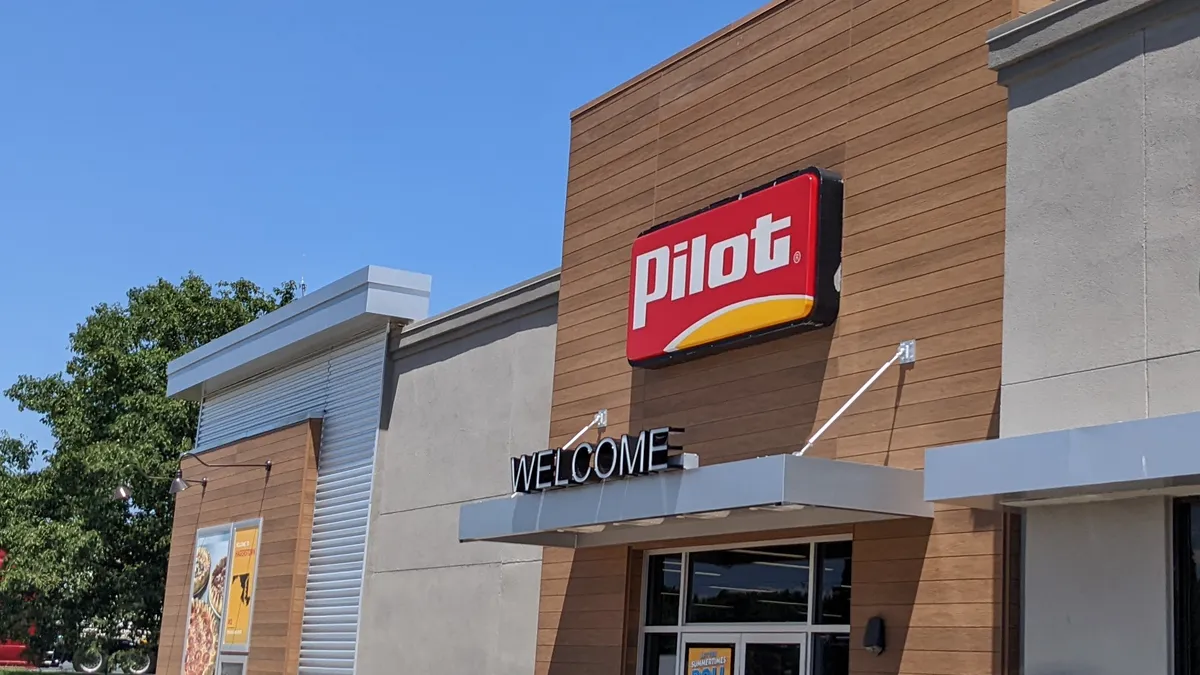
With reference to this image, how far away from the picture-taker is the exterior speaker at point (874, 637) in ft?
32.6

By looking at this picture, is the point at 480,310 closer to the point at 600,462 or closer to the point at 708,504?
the point at 600,462

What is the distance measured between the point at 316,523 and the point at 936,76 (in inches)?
498

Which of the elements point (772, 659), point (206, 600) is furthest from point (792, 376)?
point (206, 600)

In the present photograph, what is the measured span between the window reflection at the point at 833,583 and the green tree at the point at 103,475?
22285 millimetres

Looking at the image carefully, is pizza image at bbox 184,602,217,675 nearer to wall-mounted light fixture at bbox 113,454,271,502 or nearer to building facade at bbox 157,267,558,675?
building facade at bbox 157,267,558,675

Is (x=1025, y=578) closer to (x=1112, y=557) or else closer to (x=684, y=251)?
(x=1112, y=557)

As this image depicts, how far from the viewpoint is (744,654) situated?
1180cm

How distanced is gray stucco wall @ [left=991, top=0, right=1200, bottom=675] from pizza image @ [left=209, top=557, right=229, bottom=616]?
53.5 ft

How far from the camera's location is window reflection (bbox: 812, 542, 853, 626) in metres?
10.9

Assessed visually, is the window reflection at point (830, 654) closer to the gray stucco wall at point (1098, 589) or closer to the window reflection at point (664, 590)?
the window reflection at point (664, 590)

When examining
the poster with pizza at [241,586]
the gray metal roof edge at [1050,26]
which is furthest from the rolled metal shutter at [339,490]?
the gray metal roof edge at [1050,26]

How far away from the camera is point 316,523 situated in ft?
66.4

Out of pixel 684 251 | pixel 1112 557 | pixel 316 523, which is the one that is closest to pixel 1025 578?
pixel 1112 557

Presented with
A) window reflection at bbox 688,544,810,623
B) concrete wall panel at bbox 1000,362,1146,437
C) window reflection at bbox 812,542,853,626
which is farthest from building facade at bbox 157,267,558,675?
concrete wall panel at bbox 1000,362,1146,437
